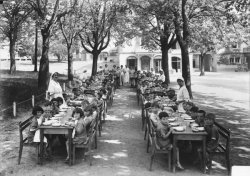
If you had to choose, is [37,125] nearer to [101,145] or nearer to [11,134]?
[101,145]

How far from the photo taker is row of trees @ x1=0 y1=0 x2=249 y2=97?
18.1 metres

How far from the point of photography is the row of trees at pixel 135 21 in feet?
59.4

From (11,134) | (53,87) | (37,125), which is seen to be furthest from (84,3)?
(37,125)

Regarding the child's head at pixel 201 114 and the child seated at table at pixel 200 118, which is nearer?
the child seated at table at pixel 200 118

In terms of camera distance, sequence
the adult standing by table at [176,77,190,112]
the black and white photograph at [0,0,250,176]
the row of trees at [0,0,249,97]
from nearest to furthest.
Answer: the black and white photograph at [0,0,250,176] → the adult standing by table at [176,77,190,112] → the row of trees at [0,0,249,97]

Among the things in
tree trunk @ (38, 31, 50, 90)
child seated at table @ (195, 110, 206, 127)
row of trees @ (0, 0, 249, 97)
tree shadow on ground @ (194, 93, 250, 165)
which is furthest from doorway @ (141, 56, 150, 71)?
child seated at table @ (195, 110, 206, 127)

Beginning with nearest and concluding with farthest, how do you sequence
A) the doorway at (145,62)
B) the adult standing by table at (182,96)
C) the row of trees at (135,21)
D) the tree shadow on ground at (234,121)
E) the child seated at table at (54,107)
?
1. the tree shadow on ground at (234,121)
2. the child seated at table at (54,107)
3. the adult standing by table at (182,96)
4. the row of trees at (135,21)
5. the doorway at (145,62)

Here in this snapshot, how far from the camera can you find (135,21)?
2655cm

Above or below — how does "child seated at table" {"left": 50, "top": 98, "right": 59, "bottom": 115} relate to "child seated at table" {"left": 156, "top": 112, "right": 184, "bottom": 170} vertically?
above

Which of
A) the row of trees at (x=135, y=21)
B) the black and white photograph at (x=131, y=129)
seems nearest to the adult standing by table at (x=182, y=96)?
the black and white photograph at (x=131, y=129)

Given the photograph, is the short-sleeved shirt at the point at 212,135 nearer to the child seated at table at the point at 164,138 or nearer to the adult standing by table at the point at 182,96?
the child seated at table at the point at 164,138

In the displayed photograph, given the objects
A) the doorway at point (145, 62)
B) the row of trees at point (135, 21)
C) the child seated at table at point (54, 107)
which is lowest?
the child seated at table at point (54, 107)

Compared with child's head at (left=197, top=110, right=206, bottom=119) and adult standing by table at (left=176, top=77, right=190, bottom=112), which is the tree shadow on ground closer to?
child's head at (left=197, top=110, right=206, bottom=119)

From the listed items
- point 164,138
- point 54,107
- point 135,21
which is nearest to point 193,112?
point 164,138
